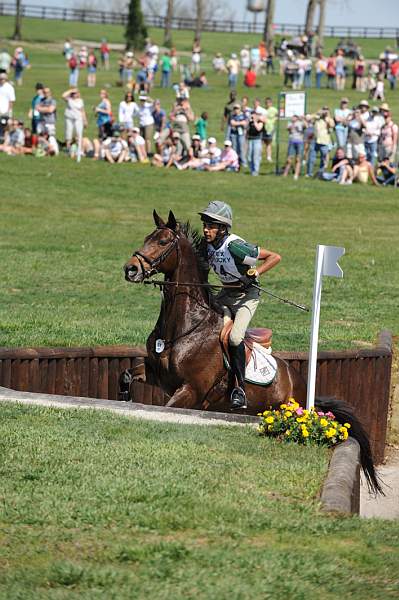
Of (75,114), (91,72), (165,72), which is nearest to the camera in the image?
(75,114)

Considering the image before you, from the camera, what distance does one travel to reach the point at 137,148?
125ft

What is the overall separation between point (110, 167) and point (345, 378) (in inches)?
867

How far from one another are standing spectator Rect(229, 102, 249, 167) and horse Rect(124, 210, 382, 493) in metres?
24.3

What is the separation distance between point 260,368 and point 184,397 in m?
0.94

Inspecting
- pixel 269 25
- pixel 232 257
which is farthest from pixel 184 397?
pixel 269 25

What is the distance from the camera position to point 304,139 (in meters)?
36.8

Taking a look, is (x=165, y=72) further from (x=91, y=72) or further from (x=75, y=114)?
(x=75, y=114)

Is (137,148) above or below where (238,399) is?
above

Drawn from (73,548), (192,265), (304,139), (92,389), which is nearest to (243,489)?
(73,548)

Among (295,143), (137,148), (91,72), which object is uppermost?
(91,72)

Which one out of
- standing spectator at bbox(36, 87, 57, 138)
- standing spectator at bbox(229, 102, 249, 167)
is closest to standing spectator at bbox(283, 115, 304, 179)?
standing spectator at bbox(229, 102, 249, 167)

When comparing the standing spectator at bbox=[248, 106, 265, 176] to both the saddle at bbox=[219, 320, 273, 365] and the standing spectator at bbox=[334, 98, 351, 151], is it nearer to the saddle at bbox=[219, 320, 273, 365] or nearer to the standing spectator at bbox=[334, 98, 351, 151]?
the standing spectator at bbox=[334, 98, 351, 151]

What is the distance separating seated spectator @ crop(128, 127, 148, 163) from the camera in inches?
1481

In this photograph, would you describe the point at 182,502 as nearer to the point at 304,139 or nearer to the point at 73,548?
the point at 73,548
